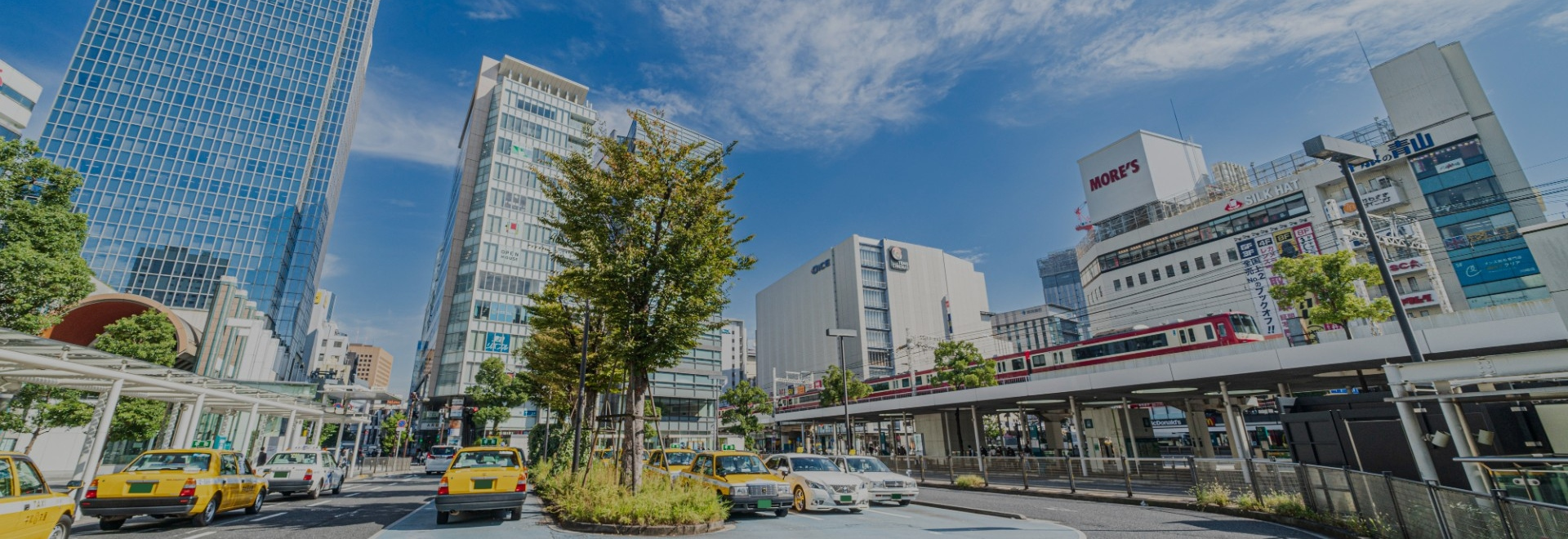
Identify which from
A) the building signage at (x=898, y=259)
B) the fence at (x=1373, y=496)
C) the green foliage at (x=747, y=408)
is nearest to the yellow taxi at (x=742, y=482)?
the fence at (x=1373, y=496)

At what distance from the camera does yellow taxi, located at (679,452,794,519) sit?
39.1ft

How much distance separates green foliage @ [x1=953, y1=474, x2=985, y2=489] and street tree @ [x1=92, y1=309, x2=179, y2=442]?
106 ft

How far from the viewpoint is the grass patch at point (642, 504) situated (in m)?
9.93

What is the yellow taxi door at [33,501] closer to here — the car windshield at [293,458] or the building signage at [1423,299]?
the car windshield at [293,458]

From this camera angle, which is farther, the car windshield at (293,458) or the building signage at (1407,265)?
the building signage at (1407,265)

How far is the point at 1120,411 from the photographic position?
34.2 metres

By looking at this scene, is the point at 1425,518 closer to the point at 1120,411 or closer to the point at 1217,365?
the point at 1217,365

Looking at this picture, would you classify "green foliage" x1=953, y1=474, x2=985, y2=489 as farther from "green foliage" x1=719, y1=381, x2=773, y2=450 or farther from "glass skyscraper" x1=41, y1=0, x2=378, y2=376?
"glass skyscraper" x1=41, y1=0, x2=378, y2=376

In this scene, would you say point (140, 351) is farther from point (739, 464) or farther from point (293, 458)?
point (739, 464)

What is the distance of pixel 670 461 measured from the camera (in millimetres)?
18109

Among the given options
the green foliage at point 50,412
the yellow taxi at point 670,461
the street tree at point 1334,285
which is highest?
the street tree at point 1334,285

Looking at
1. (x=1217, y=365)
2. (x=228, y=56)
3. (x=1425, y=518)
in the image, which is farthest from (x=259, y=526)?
(x=228, y=56)

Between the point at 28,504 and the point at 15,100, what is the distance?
137 ft

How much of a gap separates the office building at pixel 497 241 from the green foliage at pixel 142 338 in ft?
92.6
